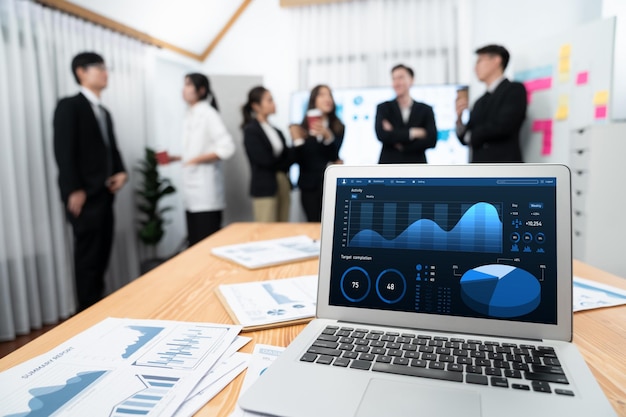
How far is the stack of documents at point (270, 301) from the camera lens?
78 cm

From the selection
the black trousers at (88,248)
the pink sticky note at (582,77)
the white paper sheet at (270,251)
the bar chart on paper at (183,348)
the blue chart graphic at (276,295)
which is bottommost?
the black trousers at (88,248)

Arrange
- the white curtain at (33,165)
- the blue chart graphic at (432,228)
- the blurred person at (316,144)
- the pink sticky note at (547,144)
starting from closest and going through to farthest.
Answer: the blue chart graphic at (432,228)
the white curtain at (33,165)
the pink sticky note at (547,144)
the blurred person at (316,144)

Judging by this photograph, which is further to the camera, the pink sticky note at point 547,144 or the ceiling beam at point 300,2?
the ceiling beam at point 300,2

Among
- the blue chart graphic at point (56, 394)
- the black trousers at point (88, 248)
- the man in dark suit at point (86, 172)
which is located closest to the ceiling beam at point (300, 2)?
the man in dark suit at point (86, 172)

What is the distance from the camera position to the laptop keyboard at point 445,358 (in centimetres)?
52

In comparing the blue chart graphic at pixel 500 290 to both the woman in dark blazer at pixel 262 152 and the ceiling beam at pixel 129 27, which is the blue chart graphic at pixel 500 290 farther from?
the ceiling beam at pixel 129 27

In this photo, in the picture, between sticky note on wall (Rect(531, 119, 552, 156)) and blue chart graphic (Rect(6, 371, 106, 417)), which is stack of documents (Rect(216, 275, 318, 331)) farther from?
sticky note on wall (Rect(531, 119, 552, 156))

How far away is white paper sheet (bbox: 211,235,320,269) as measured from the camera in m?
1.18

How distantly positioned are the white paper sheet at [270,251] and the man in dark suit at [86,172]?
1.63 meters

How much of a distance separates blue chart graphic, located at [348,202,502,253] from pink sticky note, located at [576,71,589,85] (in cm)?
258

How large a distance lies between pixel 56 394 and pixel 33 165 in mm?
2562

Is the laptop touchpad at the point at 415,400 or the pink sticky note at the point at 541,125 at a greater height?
the pink sticky note at the point at 541,125

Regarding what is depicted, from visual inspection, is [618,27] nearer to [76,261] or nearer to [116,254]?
[76,261]

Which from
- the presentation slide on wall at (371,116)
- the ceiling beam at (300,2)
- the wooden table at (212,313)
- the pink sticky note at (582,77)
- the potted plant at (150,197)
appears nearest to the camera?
the wooden table at (212,313)
